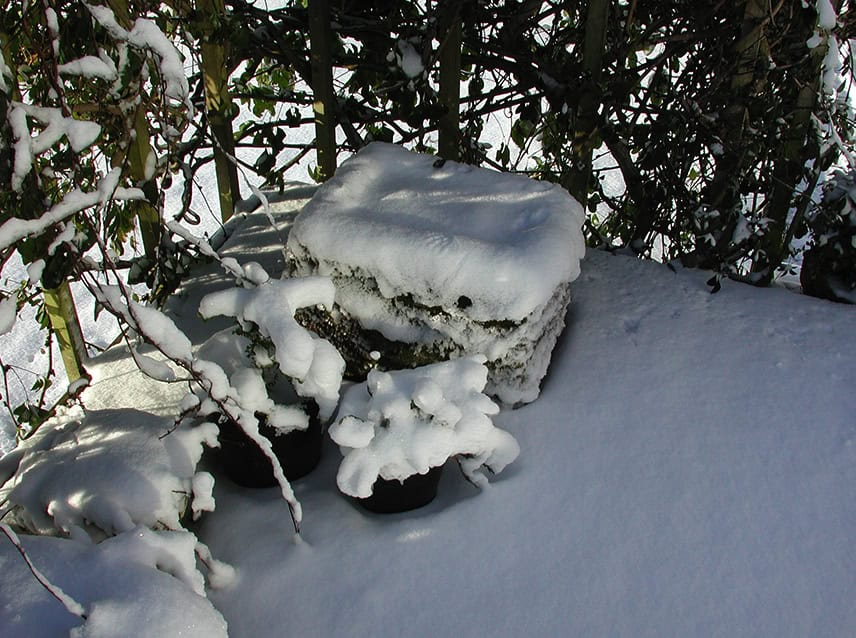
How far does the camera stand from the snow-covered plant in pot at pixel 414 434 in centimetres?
142

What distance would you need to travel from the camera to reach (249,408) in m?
1.50

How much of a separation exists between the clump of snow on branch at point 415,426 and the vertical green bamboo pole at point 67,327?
92cm

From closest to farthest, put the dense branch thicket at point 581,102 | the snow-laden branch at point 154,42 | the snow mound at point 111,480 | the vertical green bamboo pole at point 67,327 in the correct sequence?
the snow-laden branch at point 154,42
the snow mound at point 111,480
the dense branch thicket at point 581,102
the vertical green bamboo pole at point 67,327

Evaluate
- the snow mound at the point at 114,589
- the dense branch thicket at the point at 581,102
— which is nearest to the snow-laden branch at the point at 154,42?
the dense branch thicket at the point at 581,102

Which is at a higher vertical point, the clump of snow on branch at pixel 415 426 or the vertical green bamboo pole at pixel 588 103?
the vertical green bamboo pole at pixel 588 103

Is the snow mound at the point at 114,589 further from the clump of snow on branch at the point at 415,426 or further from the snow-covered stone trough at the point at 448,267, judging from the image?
the snow-covered stone trough at the point at 448,267

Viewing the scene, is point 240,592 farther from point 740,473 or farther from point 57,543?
point 740,473

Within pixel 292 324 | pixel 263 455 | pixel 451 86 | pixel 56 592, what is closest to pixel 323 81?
pixel 451 86

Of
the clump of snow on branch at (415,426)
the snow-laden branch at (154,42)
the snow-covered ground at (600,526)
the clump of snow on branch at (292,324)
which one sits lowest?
the snow-covered ground at (600,526)

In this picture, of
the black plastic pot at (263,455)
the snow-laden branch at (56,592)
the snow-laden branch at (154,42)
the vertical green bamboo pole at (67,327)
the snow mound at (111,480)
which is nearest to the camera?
the snow-laden branch at (56,592)

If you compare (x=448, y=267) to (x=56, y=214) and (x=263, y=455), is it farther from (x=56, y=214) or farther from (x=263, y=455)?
(x=56, y=214)

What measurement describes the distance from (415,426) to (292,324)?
1.05ft

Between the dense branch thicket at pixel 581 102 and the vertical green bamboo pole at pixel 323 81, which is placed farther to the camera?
the vertical green bamboo pole at pixel 323 81

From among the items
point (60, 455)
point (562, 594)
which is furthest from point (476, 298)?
point (60, 455)
